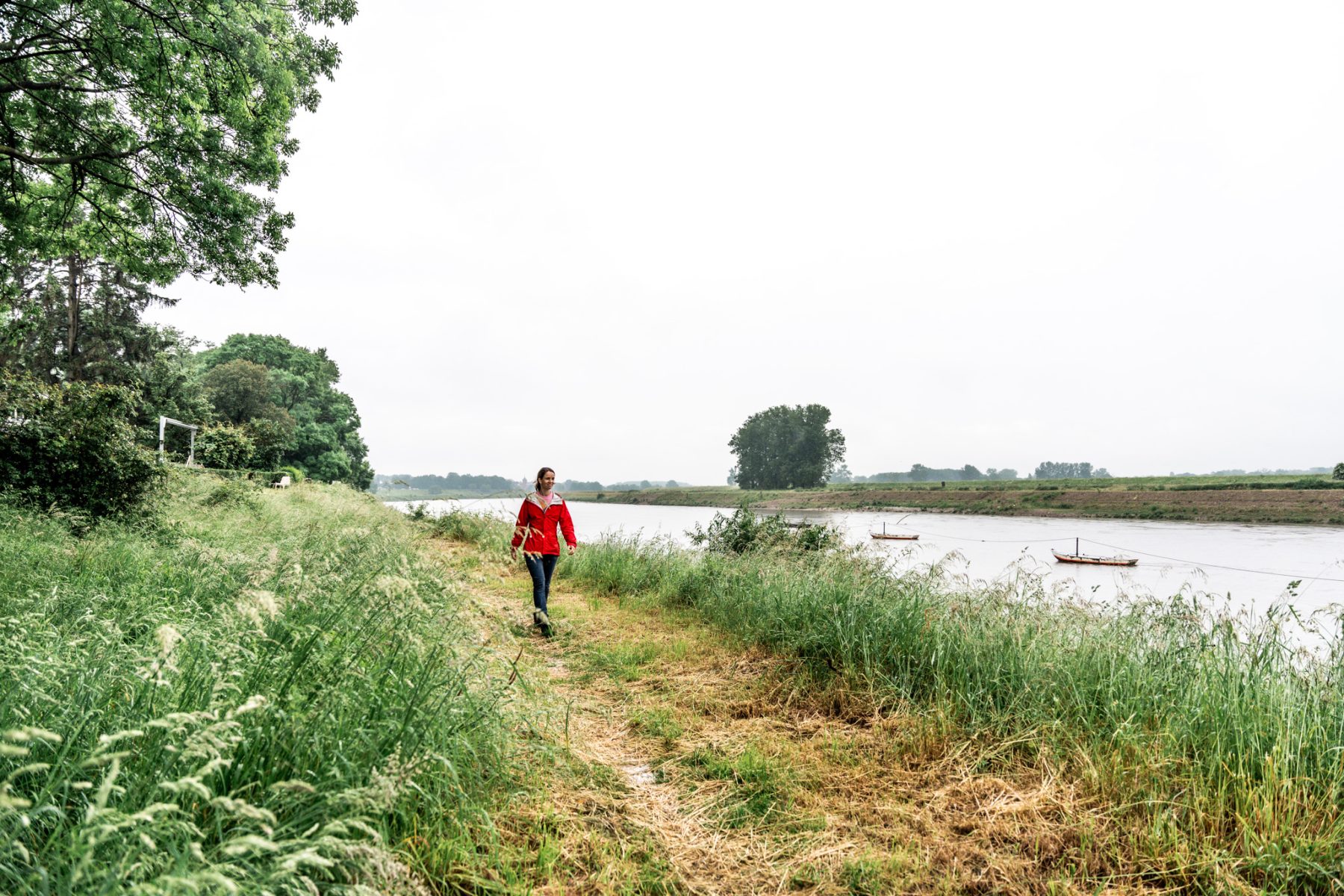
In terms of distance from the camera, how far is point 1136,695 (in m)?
3.41

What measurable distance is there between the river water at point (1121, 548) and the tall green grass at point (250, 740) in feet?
16.0

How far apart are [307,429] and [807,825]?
52632 millimetres

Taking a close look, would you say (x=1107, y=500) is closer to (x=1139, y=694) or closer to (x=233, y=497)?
(x=1139, y=694)

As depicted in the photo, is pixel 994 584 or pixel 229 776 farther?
pixel 994 584

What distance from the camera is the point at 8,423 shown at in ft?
25.7

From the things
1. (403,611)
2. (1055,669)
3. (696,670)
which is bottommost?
(696,670)

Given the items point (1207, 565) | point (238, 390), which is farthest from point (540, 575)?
point (238, 390)

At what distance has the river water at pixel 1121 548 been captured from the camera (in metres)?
9.36

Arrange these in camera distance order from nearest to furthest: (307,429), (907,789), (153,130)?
(907,789) < (153,130) < (307,429)

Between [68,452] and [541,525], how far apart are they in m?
6.74

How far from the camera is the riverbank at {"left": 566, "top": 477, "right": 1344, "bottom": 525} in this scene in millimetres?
44344

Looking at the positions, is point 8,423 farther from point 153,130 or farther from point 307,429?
point 307,429

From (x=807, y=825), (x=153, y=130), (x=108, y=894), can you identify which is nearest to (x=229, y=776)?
(x=108, y=894)

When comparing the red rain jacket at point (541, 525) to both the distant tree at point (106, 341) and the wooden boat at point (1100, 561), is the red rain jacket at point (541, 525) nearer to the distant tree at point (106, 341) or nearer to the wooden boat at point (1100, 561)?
the wooden boat at point (1100, 561)
